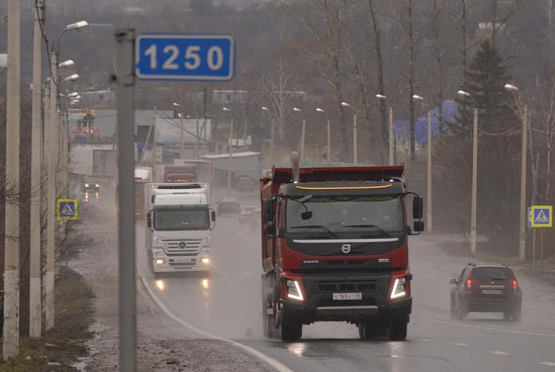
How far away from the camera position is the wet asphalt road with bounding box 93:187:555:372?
16.9m

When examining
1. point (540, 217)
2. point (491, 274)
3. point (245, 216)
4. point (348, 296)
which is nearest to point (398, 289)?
point (348, 296)

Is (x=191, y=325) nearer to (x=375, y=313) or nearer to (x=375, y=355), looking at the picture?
(x=375, y=313)

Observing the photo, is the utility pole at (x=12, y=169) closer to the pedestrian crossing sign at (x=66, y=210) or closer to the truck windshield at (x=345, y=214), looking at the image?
the truck windshield at (x=345, y=214)

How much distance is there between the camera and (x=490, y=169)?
66500mm

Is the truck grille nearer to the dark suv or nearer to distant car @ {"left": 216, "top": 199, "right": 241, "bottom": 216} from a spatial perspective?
the dark suv

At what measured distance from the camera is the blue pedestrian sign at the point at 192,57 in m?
8.02

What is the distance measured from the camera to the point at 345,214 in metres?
19.9

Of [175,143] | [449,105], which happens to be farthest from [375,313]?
[175,143]

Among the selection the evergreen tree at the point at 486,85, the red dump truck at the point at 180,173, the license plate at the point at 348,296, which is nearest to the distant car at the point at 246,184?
the red dump truck at the point at 180,173

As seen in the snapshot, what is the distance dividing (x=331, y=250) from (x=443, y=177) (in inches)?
2111

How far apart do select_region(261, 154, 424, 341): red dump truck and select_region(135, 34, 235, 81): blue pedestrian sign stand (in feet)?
39.0

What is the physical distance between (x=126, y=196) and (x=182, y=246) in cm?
3960

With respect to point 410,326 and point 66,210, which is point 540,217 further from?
point 66,210

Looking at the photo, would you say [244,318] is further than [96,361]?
Yes
